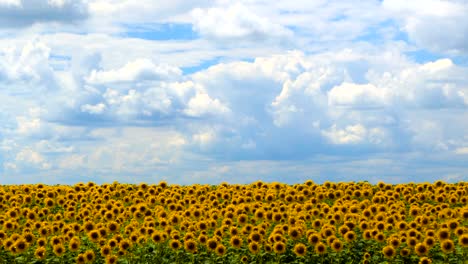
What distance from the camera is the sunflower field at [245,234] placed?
17.2 meters

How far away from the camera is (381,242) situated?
18.1 m

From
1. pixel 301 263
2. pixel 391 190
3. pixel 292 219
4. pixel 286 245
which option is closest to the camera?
pixel 301 263

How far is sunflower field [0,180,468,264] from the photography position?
17.2 m

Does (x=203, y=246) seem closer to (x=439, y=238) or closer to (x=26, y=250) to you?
(x=26, y=250)

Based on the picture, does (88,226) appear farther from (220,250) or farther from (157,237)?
(220,250)

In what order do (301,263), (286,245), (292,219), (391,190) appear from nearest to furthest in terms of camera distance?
(301,263), (286,245), (292,219), (391,190)

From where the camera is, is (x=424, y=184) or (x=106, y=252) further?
(x=424, y=184)

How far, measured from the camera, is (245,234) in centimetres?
1841

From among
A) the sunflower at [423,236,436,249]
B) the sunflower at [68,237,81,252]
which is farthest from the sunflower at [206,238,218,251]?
the sunflower at [423,236,436,249]

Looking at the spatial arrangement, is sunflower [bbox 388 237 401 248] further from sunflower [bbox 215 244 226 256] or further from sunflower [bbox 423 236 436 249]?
sunflower [bbox 215 244 226 256]

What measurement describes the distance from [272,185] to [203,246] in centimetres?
1049

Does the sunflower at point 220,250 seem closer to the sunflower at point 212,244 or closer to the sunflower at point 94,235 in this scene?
the sunflower at point 212,244

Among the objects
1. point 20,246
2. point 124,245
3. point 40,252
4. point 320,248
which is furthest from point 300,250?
point 20,246

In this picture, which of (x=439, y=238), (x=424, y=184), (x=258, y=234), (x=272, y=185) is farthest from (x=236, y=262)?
(x=424, y=184)
